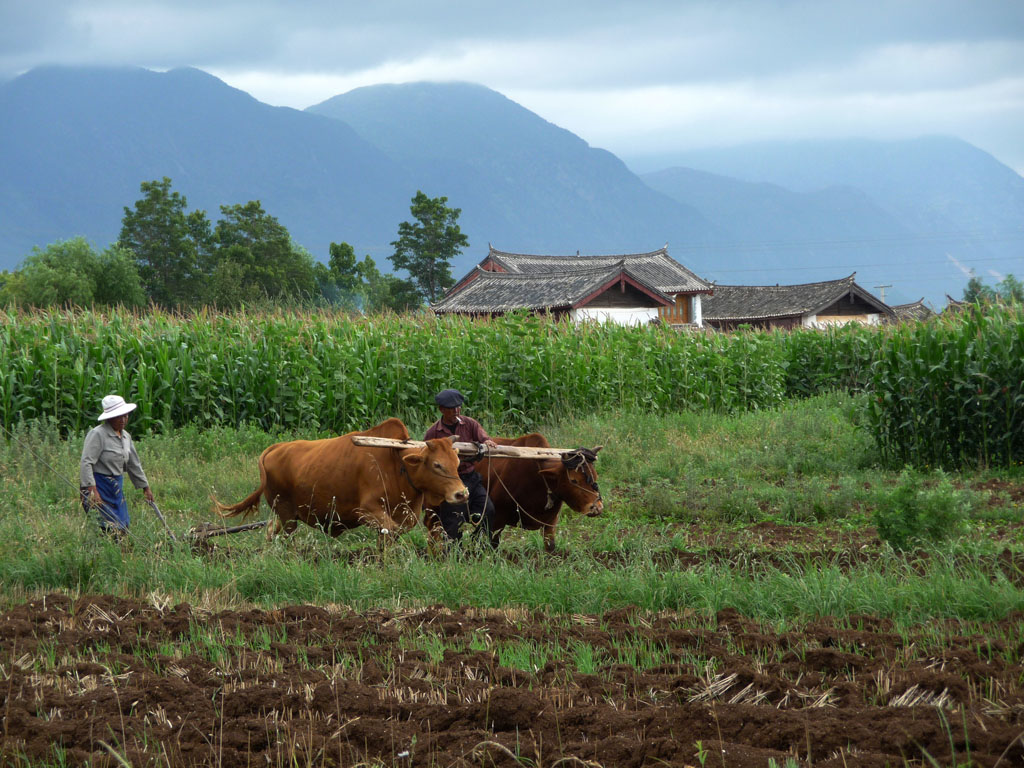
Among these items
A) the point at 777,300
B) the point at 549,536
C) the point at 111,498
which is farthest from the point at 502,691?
the point at 777,300

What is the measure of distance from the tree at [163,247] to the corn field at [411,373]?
1622 inches

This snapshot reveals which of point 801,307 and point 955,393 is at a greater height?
point 955,393

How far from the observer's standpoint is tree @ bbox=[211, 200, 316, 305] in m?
56.0

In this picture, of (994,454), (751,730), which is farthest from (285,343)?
(751,730)

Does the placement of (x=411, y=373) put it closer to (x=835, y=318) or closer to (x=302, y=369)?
(x=302, y=369)

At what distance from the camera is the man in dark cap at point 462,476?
916cm

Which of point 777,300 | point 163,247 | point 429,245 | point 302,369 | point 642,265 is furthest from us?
point 429,245

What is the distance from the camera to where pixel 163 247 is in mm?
60031

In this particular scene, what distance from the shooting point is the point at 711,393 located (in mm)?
22516

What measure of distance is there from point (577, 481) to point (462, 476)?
1.11 m

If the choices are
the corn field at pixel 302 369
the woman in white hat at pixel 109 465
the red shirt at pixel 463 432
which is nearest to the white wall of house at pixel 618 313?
the corn field at pixel 302 369

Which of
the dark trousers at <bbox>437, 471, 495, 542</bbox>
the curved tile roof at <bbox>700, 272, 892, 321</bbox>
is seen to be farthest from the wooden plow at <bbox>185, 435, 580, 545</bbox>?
the curved tile roof at <bbox>700, 272, 892, 321</bbox>

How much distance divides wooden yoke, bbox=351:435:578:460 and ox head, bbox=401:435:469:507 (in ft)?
0.37

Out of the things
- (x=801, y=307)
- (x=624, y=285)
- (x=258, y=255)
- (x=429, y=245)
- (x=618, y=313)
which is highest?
(x=429, y=245)
